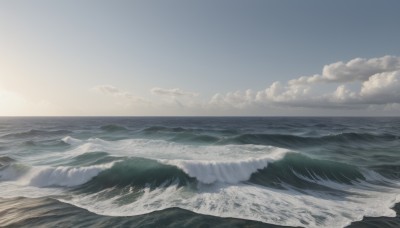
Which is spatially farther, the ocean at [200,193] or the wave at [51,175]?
the wave at [51,175]

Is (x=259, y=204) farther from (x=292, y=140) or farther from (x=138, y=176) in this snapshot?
(x=292, y=140)

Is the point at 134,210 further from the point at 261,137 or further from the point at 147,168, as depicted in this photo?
the point at 261,137

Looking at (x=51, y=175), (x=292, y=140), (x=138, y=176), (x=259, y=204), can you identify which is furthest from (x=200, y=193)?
(x=292, y=140)

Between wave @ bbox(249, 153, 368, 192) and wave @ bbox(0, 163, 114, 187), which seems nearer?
wave @ bbox(0, 163, 114, 187)

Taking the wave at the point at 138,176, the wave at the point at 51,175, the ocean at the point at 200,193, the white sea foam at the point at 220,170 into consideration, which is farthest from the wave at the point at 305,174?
the wave at the point at 51,175

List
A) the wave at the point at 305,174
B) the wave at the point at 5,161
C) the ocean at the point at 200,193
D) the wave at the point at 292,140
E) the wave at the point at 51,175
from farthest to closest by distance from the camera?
the wave at the point at 292,140 < the wave at the point at 5,161 < the wave at the point at 305,174 < the wave at the point at 51,175 < the ocean at the point at 200,193

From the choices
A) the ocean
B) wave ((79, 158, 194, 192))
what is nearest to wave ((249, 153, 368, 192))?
the ocean

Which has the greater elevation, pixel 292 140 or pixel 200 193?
pixel 292 140

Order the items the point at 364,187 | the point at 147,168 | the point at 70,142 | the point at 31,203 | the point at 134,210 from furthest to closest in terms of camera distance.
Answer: the point at 70,142 → the point at 147,168 → the point at 364,187 → the point at 31,203 → the point at 134,210

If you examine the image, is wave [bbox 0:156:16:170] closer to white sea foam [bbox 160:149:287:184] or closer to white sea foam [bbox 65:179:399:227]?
white sea foam [bbox 65:179:399:227]

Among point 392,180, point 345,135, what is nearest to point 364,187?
point 392,180

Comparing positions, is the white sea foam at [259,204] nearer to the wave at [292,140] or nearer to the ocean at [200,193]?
the ocean at [200,193]
